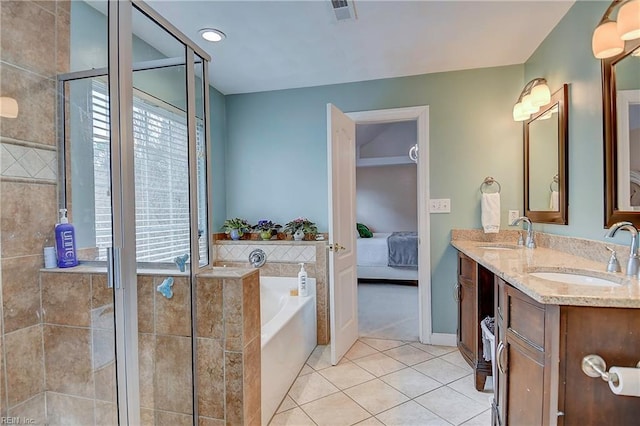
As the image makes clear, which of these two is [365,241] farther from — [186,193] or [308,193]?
[186,193]

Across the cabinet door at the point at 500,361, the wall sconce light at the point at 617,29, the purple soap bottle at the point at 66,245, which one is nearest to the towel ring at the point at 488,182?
the wall sconce light at the point at 617,29

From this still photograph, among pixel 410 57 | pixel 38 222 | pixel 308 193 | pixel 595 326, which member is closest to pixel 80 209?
pixel 38 222

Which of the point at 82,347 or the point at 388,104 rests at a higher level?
the point at 388,104

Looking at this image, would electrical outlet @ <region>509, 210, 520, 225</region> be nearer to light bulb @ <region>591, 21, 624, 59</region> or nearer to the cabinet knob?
light bulb @ <region>591, 21, 624, 59</region>

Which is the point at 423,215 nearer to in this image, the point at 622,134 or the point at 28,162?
the point at 622,134

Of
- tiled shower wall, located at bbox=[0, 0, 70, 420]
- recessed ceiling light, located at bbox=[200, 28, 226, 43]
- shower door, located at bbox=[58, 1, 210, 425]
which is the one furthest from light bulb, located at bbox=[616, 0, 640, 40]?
tiled shower wall, located at bbox=[0, 0, 70, 420]

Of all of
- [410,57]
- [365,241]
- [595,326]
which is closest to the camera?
[595,326]

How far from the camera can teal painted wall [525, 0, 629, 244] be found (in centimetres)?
165

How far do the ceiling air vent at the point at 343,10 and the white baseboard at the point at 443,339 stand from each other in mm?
2562

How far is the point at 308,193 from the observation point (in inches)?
120

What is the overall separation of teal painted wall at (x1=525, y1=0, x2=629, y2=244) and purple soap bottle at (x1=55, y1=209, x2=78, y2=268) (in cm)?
258

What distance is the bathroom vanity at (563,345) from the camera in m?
0.99

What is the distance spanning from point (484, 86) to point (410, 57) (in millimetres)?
732

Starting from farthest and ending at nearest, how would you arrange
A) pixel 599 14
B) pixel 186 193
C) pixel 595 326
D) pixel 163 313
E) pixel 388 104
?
pixel 388 104, pixel 599 14, pixel 186 193, pixel 163 313, pixel 595 326
